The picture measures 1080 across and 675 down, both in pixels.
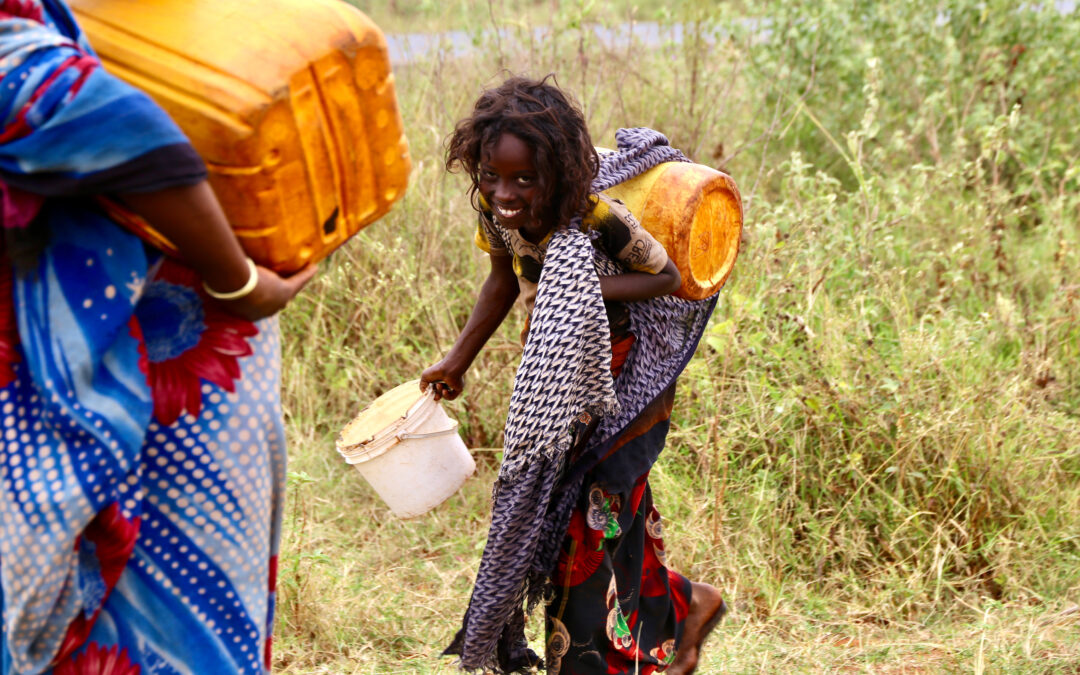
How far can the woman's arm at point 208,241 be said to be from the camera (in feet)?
3.83

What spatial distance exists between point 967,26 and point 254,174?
4.32 metres

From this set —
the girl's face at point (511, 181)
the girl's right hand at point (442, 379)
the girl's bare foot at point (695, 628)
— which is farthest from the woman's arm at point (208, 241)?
the girl's bare foot at point (695, 628)

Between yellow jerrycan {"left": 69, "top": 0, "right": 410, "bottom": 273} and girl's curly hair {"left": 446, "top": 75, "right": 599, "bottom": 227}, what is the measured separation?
396 mm

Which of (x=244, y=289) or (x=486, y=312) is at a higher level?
(x=244, y=289)

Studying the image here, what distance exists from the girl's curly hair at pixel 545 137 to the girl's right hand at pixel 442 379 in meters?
0.46

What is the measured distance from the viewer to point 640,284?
1.92 m

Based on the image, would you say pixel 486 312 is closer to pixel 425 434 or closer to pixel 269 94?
pixel 425 434

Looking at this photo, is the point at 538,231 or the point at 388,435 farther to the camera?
the point at 388,435

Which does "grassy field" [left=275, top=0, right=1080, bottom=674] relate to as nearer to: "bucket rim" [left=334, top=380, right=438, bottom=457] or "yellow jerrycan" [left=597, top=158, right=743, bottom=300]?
"bucket rim" [left=334, top=380, right=438, bottom=457]

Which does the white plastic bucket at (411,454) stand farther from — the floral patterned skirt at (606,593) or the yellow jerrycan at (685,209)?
the yellow jerrycan at (685,209)

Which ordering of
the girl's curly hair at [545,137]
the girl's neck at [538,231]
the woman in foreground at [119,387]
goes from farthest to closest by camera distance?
the girl's neck at [538,231], the girl's curly hair at [545,137], the woman in foreground at [119,387]

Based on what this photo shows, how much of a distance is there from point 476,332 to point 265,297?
92 centimetres

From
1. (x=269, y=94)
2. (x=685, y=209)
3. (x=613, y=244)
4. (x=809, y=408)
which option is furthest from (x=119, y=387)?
(x=809, y=408)

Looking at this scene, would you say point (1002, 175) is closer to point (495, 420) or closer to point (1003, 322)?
point (1003, 322)
